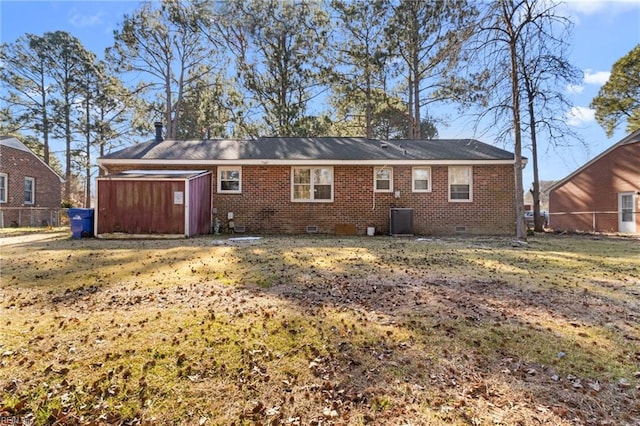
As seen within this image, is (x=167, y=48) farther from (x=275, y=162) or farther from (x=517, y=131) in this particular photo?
(x=517, y=131)

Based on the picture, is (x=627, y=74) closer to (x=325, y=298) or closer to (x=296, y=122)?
(x=296, y=122)

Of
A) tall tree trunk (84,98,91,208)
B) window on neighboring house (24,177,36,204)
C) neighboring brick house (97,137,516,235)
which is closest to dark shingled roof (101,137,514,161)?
neighboring brick house (97,137,516,235)

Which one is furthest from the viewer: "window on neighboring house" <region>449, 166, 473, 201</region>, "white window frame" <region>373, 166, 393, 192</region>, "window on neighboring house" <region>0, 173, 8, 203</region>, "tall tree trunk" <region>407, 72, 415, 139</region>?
"tall tree trunk" <region>407, 72, 415, 139</region>

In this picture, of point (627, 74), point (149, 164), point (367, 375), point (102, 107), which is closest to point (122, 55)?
point (102, 107)

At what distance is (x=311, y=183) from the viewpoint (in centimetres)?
1305

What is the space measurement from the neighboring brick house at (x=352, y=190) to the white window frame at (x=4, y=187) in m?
8.84

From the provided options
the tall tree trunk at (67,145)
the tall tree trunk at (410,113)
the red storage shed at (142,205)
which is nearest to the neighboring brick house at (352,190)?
the red storage shed at (142,205)

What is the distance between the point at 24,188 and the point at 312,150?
16387 mm

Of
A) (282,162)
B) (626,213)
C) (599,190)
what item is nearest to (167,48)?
(282,162)

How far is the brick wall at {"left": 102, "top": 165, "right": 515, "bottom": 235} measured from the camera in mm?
12844

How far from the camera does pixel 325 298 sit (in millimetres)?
4375

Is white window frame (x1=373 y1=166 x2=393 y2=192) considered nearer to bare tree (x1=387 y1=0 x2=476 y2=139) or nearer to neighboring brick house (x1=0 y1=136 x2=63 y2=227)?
bare tree (x1=387 y1=0 x2=476 y2=139)

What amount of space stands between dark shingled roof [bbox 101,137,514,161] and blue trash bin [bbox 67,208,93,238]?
2.92 m

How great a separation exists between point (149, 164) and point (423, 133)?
16.8 meters
